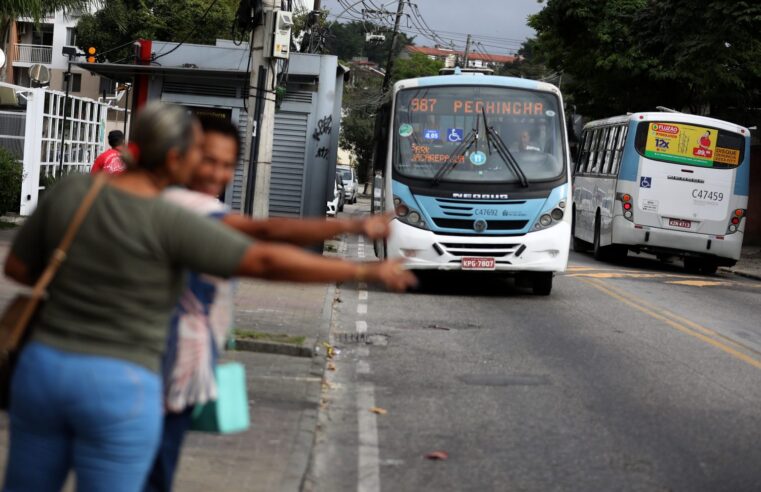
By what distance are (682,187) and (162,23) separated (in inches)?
1491

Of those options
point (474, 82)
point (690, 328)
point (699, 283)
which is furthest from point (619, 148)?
point (690, 328)

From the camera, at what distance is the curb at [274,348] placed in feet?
34.9

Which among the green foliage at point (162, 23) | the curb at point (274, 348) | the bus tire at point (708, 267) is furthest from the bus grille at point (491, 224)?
the green foliage at point (162, 23)

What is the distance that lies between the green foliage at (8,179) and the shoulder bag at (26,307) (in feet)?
59.6

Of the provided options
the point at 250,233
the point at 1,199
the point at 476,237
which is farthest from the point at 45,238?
the point at 1,199

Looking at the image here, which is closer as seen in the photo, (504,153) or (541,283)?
(504,153)

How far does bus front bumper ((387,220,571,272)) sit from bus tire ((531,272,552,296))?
30.2 inches

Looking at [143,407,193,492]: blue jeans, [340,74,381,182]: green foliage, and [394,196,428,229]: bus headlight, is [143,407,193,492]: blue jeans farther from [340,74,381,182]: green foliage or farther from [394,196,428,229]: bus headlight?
[340,74,381,182]: green foliage

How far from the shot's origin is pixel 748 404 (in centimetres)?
926

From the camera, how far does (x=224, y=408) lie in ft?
13.8

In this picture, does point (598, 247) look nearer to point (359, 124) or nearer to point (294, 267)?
point (294, 267)

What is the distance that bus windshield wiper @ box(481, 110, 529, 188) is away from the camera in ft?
53.3

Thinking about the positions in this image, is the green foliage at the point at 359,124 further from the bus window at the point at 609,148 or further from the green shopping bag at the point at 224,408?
the green shopping bag at the point at 224,408

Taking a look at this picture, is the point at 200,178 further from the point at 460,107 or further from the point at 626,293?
the point at 626,293
